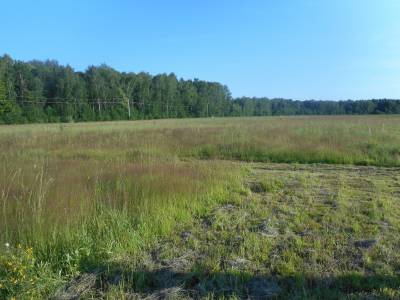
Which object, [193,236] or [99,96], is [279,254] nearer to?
[193,236]

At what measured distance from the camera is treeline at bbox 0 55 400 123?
62656 millimetres

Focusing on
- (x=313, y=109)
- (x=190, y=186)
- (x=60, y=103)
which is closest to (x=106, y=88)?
(x=60, y=103)

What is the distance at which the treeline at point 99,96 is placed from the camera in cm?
6266

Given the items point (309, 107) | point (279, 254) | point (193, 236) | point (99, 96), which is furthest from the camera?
point (309, 107)

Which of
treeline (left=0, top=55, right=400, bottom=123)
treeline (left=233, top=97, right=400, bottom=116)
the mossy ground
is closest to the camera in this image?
the mossy ground

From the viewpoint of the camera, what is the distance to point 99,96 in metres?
75.5

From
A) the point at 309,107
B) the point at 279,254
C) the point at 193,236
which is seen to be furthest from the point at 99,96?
the point at 309,107

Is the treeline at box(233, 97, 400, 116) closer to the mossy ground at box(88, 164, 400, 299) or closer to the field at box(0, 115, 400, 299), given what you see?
the field at box(0, 115, 400, 299)

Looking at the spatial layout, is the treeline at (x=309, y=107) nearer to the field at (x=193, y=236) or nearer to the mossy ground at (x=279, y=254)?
the field at (x=193, y=236)

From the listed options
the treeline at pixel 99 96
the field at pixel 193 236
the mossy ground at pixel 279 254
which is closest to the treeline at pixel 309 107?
the treeline at pixel 99 96

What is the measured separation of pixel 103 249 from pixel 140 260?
438 millimetres

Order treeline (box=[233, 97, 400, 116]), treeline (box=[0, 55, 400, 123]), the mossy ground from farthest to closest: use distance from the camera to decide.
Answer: treeline (box=[233, 97, 400, 116])
treeline (box=[0, 55, 400, 123])
the mossy ground

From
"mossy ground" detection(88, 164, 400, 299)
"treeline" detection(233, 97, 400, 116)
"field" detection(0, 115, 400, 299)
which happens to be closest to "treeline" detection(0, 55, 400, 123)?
"treeline" detection(233, 97, 400, 116)

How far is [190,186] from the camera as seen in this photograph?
20.5 ft
